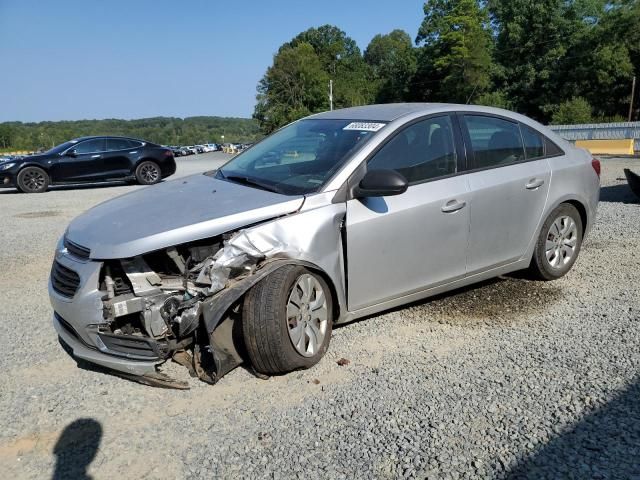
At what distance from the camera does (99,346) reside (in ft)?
10.7

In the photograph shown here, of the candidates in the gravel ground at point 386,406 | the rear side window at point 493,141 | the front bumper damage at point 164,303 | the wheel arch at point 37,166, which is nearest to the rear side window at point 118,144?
the wheel arch at point 37,166

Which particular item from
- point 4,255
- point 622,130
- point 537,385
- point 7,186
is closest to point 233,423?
point 537,385

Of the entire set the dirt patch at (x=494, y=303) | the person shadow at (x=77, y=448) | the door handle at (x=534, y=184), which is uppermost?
the door handle at (x=534, y=184)

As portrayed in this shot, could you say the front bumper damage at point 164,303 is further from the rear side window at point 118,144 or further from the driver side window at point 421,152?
the rear side window at point 118,144

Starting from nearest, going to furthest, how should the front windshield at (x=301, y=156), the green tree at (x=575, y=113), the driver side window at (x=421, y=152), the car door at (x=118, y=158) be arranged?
the front windshield at (x=301, y=156)
the driver side window at (x=421, y=152)
the car door at (x=118, y=158)
the green tree at (x=575, y=113)

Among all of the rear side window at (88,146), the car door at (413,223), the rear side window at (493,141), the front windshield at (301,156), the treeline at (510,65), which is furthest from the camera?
the treeline at (510,65)

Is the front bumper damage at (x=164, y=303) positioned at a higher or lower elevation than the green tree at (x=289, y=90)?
lower

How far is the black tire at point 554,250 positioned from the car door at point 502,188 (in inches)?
7.6

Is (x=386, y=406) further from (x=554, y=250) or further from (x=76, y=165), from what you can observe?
(x=76, y=165)

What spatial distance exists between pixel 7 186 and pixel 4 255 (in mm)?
8456

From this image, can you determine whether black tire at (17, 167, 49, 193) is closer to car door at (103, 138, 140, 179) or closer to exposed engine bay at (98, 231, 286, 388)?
car door at (103, 138, 140, 179)

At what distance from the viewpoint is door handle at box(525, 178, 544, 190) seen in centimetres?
452

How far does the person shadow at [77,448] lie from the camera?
2566mm

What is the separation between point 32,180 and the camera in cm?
1420
